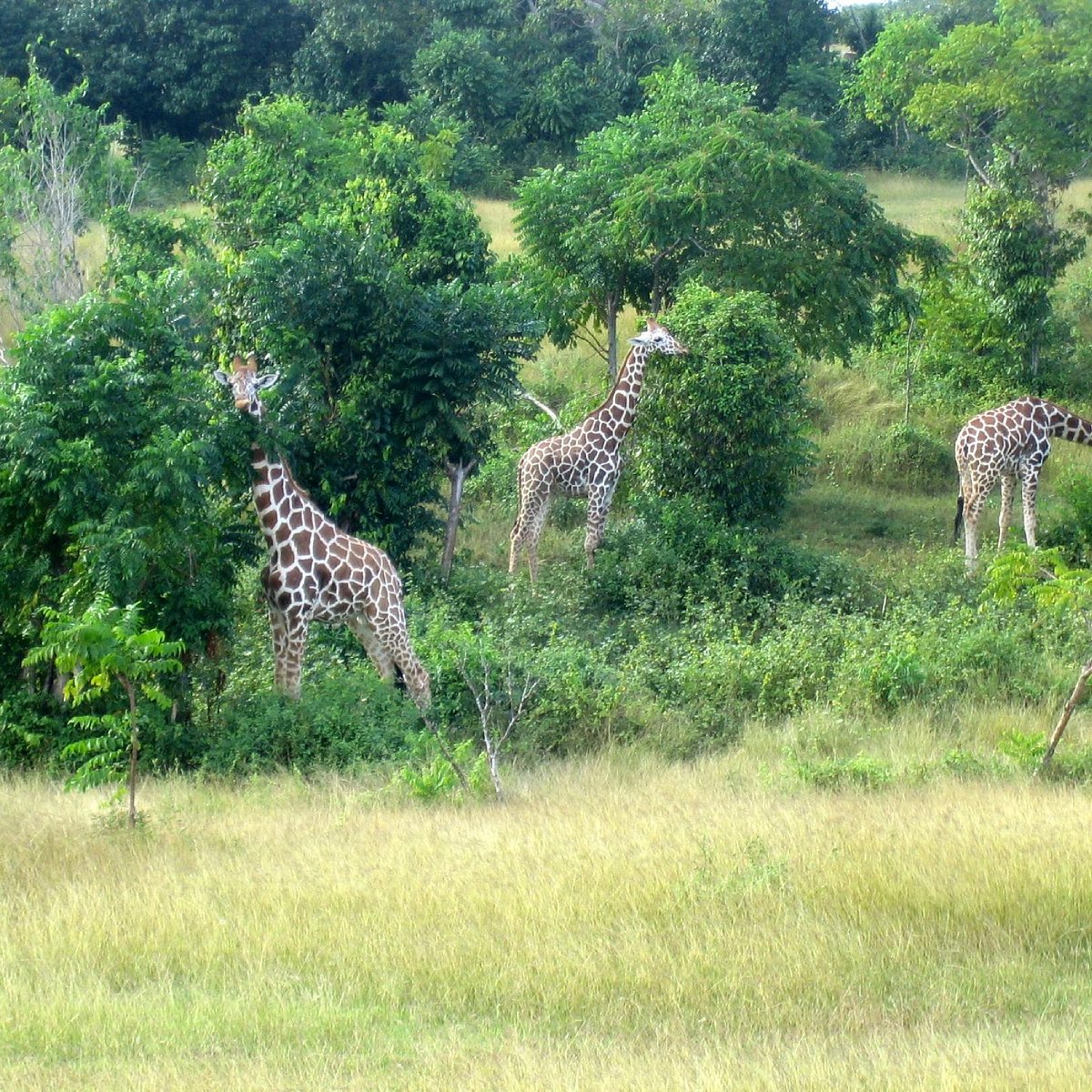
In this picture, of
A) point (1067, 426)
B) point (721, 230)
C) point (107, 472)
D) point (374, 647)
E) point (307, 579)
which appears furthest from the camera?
point (721, 230)

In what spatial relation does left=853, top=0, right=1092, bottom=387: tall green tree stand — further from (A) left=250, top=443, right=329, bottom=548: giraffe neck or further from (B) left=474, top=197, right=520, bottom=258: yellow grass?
(A) left=250, top=443, right=329, bottom=548: giraffe neck

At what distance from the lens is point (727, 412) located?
19.4 m

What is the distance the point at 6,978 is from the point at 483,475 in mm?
16364

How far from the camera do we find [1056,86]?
25.6 m

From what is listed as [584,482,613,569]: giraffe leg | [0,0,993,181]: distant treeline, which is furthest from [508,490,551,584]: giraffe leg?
[0,0,993,181]: distant treeline

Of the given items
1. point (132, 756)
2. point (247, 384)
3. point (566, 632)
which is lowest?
point (566, 632)

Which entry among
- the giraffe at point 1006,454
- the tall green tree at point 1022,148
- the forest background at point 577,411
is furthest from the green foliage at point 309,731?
the tall green tree at point 1022,148

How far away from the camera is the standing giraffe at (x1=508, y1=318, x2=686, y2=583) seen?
19281 mm

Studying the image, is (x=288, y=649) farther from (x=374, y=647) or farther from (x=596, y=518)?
(x=596, y=518)

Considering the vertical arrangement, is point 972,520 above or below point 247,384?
below

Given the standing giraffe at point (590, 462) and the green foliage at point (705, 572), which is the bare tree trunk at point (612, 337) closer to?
the standing giraffe at point (590, 462)

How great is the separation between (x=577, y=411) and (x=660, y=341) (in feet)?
10.6

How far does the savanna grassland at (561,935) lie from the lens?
6.17 metres

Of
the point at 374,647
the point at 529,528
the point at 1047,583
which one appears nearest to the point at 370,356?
the point at 529,528
